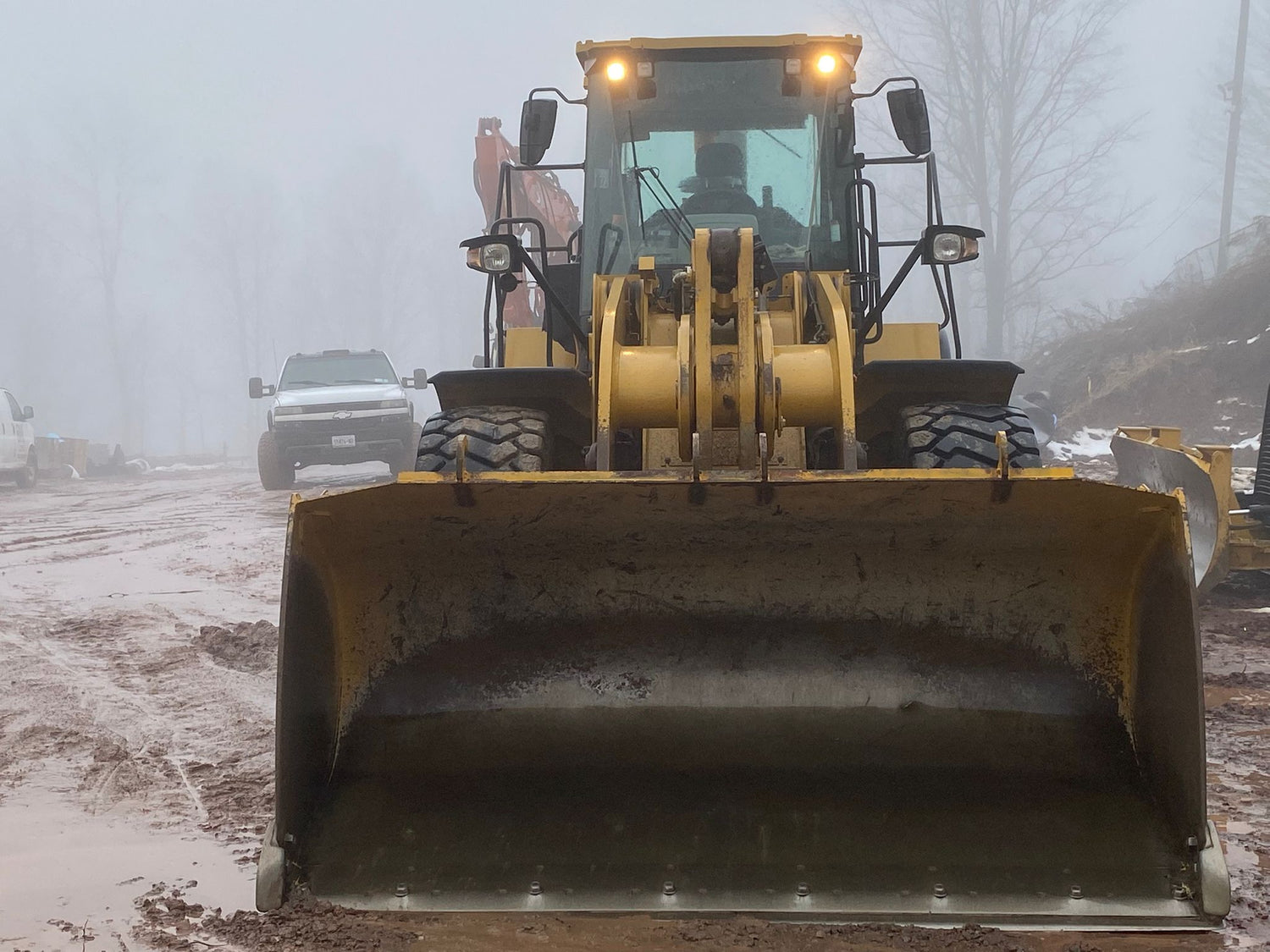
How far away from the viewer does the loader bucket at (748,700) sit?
3.32 metres

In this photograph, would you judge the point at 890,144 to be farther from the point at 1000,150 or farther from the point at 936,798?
the point at 936,798

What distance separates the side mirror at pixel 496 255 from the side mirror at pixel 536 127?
71 cm

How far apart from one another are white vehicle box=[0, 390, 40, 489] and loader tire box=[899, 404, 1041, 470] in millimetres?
20660

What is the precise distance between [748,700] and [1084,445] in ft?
59.5

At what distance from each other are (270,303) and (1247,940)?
82.5 m

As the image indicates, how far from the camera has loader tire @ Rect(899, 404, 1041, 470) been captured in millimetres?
4590

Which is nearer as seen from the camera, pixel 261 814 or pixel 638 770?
pixel 638 770

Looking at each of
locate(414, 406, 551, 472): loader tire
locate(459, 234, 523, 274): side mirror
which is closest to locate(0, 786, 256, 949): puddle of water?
locate(414, 406, 551, 472): loader tire

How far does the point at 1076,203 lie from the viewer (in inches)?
2095

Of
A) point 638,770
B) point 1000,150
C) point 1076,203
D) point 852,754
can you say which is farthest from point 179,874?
point 1076,203

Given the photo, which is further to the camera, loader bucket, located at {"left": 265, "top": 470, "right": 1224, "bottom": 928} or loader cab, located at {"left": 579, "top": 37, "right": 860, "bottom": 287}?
loader cab, located at {"left": 579, "top": 37, "right": 860, "bottom": 287}

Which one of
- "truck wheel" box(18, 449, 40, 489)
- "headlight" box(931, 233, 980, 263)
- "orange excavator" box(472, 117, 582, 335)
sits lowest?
"truck wheel" box(18, 449, 40, 489)

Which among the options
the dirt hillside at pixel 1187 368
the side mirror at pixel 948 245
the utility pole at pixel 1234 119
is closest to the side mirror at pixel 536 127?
the side mirror at pixel 948 245

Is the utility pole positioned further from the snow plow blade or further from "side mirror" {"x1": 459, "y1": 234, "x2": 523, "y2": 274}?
"side mirror" {"x1": 459, "y1": 234, "x2": 523, "y2": 274}
